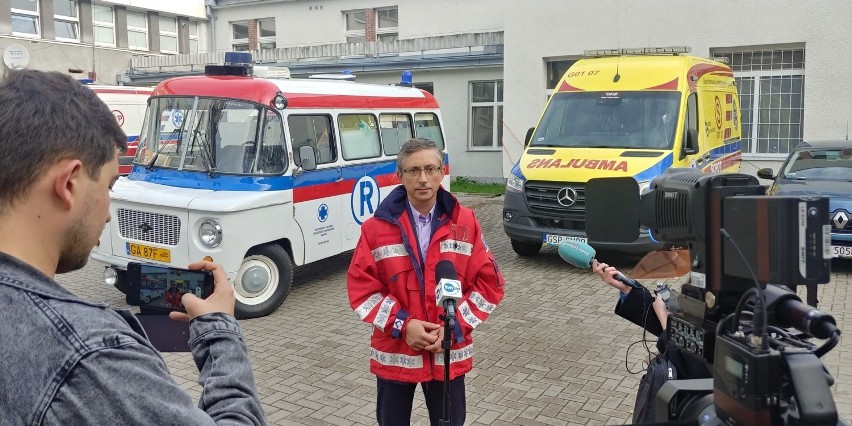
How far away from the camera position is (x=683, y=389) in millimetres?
2135

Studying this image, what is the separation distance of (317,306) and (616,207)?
6.56 m

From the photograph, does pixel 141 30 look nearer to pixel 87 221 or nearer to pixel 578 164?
pixel 578 164

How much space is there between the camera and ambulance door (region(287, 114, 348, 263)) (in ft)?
28.2

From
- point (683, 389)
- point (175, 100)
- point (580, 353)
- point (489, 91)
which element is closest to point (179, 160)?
point (175, 100)

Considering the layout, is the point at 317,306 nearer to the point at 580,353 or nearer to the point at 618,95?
the point at 580,353

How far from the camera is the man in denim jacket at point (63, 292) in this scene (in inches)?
49.6

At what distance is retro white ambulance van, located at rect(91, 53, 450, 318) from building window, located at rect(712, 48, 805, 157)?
1126cm

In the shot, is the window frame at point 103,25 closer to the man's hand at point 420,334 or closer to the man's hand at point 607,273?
the man's hand at point 420,334

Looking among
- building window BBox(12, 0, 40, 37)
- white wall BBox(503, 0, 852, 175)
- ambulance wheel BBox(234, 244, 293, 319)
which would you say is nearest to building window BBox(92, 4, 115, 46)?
building window BBox(12, 0, 40, 37)

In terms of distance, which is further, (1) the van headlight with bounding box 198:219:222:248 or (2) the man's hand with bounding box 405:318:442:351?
(1) the van headlight with bounding box 198:219:222:248

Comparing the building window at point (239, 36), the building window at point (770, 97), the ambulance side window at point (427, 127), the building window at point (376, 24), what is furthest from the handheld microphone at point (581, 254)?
the building window at point (239, 36)

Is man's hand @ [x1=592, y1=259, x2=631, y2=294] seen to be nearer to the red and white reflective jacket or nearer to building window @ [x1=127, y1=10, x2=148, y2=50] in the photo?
the red and white reflective jacket

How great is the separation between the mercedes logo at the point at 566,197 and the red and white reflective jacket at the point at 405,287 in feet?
20.6

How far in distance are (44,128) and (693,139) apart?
10203mm
